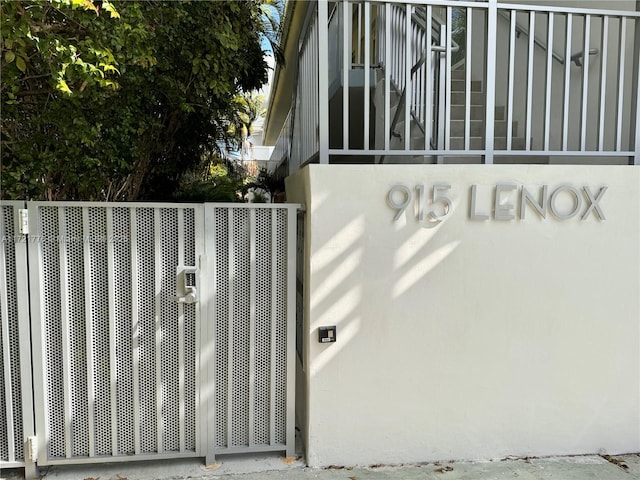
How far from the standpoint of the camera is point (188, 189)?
10469 mm

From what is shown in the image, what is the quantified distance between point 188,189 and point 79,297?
7.44 meters

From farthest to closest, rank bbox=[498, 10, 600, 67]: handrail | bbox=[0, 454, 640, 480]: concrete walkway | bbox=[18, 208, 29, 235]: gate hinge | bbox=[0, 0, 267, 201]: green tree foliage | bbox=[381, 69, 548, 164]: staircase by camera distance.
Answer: bbox=[498, 10, 600, 67]: handrail
bbox=[381, 69, 548, 164]: staircase
bbox=[0, 454, 640, 480]: concrete walkway
bbox=[18, 208, 29, 235]: gate hinge
bbox=[0, 0, 267, 201]: green tree foliage

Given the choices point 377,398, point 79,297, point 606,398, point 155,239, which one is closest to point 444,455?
point 377,398

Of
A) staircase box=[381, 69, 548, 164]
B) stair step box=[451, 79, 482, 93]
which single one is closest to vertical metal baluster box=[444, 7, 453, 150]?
staircase box=[381, 69, 548, 164]

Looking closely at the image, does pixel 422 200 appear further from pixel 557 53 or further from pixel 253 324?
pixel 557 53

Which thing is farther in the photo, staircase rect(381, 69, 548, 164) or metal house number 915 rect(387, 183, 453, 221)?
staircase rect(381, 69, 548, 164)

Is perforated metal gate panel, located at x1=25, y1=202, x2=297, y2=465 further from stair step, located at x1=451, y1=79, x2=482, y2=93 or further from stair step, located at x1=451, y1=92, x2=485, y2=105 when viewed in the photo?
stair step, located at x1=451, y1=79, x2=482, y2=93

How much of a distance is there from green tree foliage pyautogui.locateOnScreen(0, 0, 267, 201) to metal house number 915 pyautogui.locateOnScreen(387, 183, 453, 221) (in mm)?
1904

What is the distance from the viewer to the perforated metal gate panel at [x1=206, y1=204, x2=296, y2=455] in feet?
11.3

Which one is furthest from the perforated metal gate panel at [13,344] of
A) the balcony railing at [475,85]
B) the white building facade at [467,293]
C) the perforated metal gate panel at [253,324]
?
the balcony railing at [475,85]

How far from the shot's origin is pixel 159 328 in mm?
3373

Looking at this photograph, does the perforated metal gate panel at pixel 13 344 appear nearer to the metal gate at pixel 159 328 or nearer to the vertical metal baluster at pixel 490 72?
the metal gate at pixel 159 328

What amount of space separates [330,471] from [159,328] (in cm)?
163

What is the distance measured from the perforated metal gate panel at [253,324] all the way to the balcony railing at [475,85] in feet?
2.53
